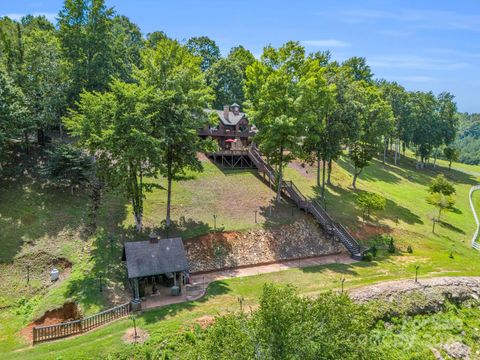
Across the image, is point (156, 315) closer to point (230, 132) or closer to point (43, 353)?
point (43, 353)

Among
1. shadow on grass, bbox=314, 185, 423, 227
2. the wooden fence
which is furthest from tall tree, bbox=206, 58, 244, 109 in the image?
the wooden fence

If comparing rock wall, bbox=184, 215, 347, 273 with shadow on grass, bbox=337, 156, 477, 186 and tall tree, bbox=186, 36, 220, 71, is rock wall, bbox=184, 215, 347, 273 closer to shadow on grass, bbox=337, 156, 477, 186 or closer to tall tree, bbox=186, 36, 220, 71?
shadow on grass, bbox=337, 156, 477, 186

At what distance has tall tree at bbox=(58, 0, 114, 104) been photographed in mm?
42656

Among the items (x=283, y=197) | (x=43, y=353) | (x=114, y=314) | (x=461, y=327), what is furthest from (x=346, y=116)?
(x=43, y=353)

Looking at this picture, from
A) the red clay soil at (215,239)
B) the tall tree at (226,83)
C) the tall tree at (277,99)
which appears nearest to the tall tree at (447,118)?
the tall tree at (226,83)

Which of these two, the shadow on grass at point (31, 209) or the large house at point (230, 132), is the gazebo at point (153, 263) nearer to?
the shadow on grass at point (31, 209)

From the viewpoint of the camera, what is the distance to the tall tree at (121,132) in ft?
90.6

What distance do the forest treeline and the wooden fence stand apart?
32.1ft

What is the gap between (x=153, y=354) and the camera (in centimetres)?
1902

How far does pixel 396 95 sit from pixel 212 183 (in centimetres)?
5174

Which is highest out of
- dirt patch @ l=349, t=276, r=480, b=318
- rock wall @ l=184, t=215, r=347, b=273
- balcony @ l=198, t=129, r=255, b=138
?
balcony @ l=198, t=129, r=255, b=138

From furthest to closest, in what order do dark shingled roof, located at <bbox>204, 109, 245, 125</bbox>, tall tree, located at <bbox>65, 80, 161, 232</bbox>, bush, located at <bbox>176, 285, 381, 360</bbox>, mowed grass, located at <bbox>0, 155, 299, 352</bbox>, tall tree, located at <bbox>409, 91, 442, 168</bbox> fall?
tall tree, located at <bbox>409, 91, 442, 168</bbox>
dark shingled roof, located at <bbox>204, 109, 245, 125</bbox>
tall tree, located at <bbox>65, 80, 161, 232</bbox>
mowed grass, located at <bbox>0, 155, 299, 352</bbox>
bush, located at <bbox>176, 285, 381, 360</bbox>

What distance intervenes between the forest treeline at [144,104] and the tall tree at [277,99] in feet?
0.34

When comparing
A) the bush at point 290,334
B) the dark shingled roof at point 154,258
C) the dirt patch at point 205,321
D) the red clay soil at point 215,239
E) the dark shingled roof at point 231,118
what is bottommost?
the dirt patch at point 205,321
